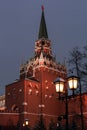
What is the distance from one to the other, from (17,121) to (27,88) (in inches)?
304

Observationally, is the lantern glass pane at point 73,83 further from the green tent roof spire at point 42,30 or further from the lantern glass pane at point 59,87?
the green tent roof spire at point 42,30

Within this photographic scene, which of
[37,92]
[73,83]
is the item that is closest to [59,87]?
[73,83]

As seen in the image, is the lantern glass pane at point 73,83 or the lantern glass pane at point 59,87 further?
the lantern glass pane at point 59,87

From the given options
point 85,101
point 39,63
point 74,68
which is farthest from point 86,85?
point 39,63

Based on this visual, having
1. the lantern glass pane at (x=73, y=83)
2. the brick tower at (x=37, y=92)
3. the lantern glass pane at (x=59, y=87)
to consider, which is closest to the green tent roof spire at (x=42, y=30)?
the brick tower at (x=37, y=92)

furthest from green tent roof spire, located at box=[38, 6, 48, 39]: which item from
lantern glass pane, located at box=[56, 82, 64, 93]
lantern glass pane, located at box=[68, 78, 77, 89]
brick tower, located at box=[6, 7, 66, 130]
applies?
lantern glass pane, located at box=[68, 78, 77, 89]

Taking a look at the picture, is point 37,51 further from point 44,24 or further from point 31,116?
point 31,116

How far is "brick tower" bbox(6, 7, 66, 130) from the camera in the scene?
65.2 meters

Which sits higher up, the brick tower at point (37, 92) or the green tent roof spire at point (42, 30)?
the green tent roof spire at point (42, 30)

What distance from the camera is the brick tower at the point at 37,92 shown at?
214 ft

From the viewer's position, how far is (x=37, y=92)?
6775 cm

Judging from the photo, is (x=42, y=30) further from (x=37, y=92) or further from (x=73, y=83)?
(x=73, y=83)

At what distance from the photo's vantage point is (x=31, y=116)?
65.0 meters

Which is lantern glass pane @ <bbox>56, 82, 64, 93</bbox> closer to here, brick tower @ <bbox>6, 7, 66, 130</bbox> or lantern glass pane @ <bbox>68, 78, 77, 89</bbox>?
lantern glass pane @ <bbox>68, 78, 77, 89</bbox>
